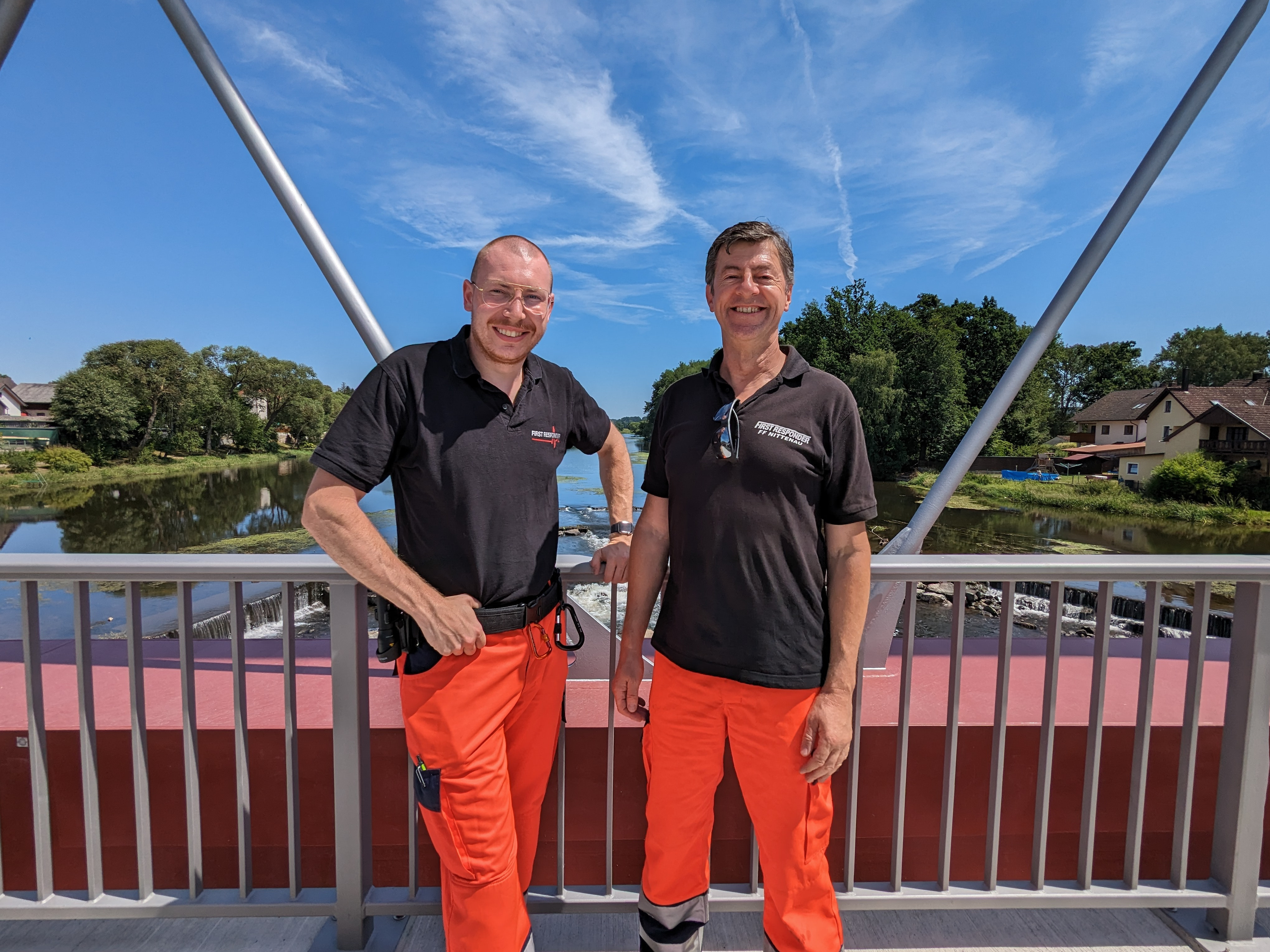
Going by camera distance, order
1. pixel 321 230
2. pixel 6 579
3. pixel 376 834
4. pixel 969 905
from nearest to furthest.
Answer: pixel 6 579 → pixel 969 905 → pixel 376 834 → pixel 321 230

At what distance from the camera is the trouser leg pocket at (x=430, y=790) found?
1308 millimetres

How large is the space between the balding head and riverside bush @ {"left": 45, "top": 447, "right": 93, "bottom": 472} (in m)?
37.7

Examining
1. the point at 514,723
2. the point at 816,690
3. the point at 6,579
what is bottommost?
the point at 514,723

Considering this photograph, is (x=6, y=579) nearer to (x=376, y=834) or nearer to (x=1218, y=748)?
(x=376, y=834)

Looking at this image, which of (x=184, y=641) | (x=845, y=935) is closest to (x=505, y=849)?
(x=184, y=641)

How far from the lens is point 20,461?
88.2 feet

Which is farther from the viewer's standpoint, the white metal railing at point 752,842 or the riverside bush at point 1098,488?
the riverside bush at point 1098,488

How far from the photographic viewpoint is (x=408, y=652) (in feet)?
4.50

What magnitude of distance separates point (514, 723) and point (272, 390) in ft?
130

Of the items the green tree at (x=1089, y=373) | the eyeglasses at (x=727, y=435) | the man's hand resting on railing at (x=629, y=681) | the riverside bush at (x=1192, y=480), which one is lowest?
the riverside bush at (x=1192, y=480)

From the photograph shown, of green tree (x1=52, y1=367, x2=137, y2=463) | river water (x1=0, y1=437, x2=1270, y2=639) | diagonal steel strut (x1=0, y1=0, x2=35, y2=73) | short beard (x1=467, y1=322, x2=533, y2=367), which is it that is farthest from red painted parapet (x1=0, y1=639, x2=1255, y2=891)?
green tree (x1=52, y1=367, x2=137, y2=463)

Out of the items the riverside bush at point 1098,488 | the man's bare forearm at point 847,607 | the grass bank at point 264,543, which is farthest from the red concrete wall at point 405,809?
the riverside bush at point 1098,488

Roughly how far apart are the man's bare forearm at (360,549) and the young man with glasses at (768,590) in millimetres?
545

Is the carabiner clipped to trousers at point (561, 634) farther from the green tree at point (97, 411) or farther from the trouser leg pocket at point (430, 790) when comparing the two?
the green tree at point (97, 411)
